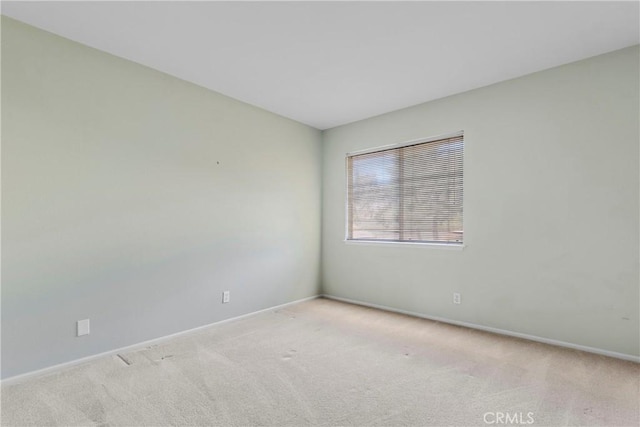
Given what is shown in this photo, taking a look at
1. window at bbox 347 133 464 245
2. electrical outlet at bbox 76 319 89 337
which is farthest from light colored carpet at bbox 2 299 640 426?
window at bbox 347 133 464 245

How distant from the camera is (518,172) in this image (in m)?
3.08

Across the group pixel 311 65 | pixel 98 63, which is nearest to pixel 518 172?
pixel 311 65

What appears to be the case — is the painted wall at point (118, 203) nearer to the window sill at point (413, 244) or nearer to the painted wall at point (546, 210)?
the window sill at point (413, 244)

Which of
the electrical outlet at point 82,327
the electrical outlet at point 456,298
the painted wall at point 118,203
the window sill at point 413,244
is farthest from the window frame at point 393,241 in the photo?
the electrical outlet at point 82,327

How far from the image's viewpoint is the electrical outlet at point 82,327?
97.8 inches

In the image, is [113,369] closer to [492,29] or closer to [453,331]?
[453,331]

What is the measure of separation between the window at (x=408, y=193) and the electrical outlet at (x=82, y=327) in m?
3.13

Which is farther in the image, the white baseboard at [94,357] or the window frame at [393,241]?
the window frame at [393,241]

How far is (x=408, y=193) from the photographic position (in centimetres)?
396

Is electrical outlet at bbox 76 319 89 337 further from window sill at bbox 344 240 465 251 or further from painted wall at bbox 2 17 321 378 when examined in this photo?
window sill at bbox 344 240 465 251

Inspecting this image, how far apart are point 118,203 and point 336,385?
2306 millimetres

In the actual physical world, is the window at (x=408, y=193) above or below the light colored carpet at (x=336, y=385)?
above

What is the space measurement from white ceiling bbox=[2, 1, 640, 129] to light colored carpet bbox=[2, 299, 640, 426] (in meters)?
2.54

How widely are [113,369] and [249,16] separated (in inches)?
110
